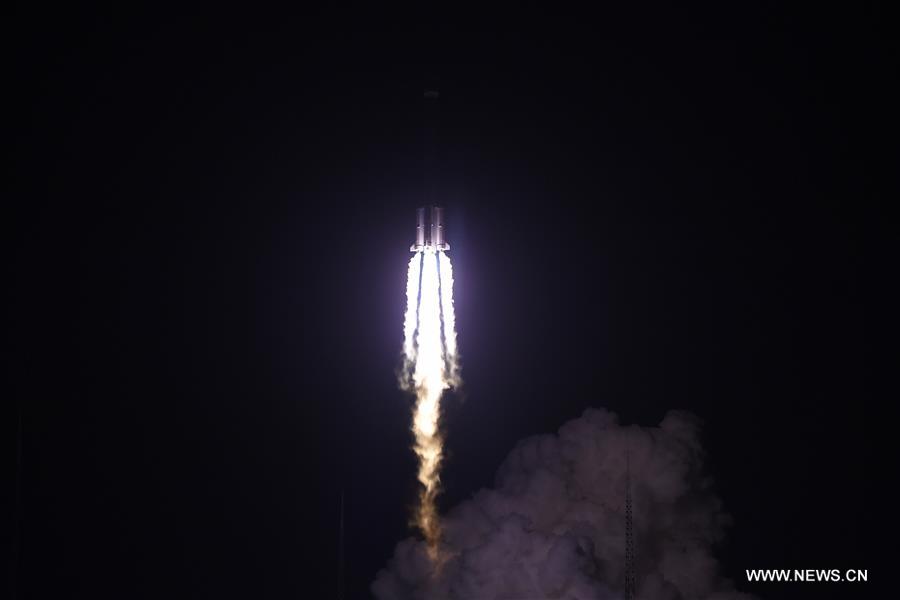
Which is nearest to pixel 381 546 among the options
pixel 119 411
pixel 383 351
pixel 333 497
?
pixel 333 497

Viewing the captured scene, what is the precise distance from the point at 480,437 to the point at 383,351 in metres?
4.70

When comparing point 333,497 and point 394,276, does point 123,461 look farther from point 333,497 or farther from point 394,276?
point 394,276

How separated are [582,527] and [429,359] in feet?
25.2

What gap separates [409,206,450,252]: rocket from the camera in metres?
40.3

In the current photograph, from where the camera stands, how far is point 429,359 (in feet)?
148

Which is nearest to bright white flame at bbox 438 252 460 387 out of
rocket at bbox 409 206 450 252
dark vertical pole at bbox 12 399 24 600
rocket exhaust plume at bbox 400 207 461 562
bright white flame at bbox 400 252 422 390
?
rocket exhaust plume at bbox 400 207 461 562

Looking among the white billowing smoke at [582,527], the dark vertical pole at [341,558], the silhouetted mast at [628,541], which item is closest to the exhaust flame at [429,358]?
the white billowing smoke at [582,527]

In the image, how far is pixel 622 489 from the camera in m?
43.8

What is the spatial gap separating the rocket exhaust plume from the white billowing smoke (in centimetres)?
139

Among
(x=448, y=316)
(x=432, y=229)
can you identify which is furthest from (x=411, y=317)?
(x=432, y=229)

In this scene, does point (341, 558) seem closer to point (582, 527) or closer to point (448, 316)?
point (582, 527)

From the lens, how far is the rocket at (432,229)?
40281mm

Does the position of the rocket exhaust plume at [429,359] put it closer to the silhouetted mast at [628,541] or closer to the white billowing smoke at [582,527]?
the white billowing smoke at [582,527]

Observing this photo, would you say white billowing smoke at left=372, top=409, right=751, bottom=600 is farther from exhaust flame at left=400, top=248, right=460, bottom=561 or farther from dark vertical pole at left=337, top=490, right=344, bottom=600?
dark vertical pole at left=337, top=490, right=344, bottom=600
